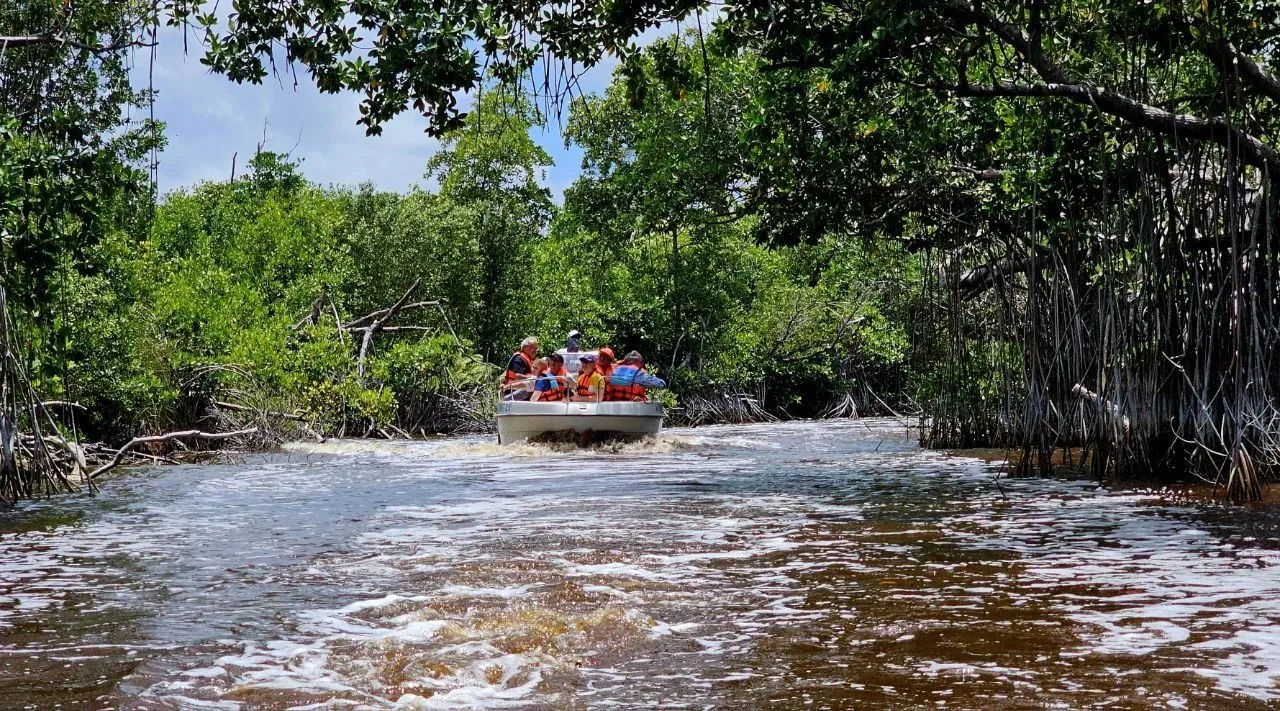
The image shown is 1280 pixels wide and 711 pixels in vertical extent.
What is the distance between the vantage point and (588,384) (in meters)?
16.2

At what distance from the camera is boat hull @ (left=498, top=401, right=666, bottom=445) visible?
15.2m

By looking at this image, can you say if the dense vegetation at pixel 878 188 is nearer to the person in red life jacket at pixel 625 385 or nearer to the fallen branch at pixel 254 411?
the fallen branch at pixel 254 411

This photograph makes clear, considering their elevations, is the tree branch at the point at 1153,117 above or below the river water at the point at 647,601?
above

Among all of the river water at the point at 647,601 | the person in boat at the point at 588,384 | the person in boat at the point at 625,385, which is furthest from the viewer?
the person in boat at the point at 625,385

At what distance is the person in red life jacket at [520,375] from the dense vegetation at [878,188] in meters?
1.81

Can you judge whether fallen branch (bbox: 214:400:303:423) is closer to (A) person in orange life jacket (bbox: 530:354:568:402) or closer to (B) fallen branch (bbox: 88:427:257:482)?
(B) fallen branch (bbox: 88:427:257:482)

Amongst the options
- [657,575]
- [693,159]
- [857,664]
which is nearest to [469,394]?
[693,159]

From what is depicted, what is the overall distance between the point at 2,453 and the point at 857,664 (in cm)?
678

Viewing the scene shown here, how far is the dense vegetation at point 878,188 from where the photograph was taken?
748cm

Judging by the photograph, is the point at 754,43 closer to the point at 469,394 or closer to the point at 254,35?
the point at 254,35

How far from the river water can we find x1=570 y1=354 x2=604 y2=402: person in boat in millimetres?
6791

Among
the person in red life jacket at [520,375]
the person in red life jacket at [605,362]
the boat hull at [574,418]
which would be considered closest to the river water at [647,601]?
the boat hull at [574,418]

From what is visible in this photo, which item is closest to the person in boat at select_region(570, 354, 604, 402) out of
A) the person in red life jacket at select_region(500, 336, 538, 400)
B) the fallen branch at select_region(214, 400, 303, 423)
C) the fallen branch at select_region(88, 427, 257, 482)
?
the person in red life jacket at select_region(500, 336, 538, 400)

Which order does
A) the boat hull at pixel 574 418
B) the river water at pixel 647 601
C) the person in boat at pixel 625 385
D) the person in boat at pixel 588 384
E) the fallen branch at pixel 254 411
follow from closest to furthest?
the river water at pixel 647 601 < the fallen branch at pixel 254 411 < the boat hull at pixel 574 418 < the person in boat at pixel 588 384 < the person in boat at pixel 625 385
